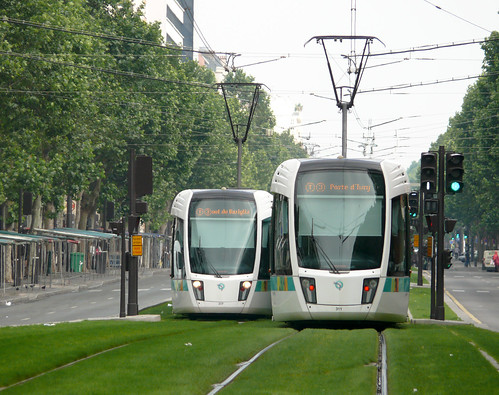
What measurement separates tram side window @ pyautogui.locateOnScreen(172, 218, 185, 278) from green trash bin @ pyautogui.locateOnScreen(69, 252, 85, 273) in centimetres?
3606

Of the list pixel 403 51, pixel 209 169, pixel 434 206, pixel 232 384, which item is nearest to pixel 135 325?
pixel 434 206

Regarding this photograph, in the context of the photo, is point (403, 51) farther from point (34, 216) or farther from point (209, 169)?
point (209, 169)

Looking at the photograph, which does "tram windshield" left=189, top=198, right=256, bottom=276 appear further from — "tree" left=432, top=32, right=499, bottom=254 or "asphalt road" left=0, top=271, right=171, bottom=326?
"tree" left=432, top=32, right=499, bottom=254

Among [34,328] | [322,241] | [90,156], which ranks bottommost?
[34,328]

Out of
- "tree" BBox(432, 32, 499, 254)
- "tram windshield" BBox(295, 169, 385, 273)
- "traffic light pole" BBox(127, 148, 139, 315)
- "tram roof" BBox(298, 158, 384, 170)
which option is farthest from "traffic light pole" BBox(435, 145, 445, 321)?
"tree" BBox(432, 32, 499, 254)

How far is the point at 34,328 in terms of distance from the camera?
801 inches

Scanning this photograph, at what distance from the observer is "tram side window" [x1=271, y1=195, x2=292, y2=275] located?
66.0 feet

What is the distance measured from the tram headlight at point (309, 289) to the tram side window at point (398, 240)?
1.43m

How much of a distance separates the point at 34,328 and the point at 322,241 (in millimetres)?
5726

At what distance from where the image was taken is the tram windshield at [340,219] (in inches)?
775

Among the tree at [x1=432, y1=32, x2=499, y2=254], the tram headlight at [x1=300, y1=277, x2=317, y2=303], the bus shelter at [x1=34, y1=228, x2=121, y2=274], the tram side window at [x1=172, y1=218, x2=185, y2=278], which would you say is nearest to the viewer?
the tram headlight at [x1=300, y1=277, x2=317, y2=303]

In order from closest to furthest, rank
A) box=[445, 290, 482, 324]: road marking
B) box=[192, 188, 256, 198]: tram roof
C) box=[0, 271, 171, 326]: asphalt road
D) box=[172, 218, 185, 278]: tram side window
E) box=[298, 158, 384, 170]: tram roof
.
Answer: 1. box=[298, 158, 384, 170]: tram roof
2. box=[172, 218, 185, 278]: tram side window
3. box=[192, 188, 256, 198]: tram roof
4. box=[445, 290, 482, 324]: road marking
5. box=[0, 271, 171, 326]: asphalt road

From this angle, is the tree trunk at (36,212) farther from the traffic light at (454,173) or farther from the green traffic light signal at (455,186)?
the green traffic light signal at (455,186)

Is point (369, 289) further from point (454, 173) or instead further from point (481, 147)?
point (481, 147)
